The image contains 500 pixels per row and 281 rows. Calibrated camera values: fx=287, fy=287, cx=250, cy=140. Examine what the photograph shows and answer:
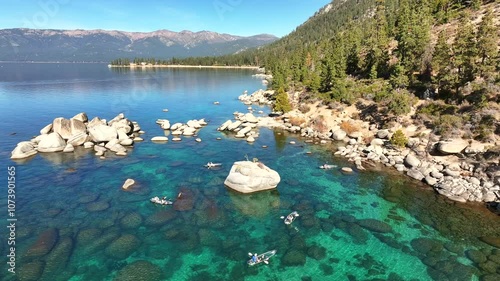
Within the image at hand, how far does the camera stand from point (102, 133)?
57.3m

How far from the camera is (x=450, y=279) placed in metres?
24.5

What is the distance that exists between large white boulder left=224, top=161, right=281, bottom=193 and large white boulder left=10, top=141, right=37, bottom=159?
36.8 m

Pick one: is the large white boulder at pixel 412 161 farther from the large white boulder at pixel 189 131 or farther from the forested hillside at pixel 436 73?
the large white boulder at pixel 189 131

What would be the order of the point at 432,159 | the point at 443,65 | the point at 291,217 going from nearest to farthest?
the point at 291,217 < the point at 432,159 < the point at 443,65

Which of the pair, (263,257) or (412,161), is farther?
A: (412,161)

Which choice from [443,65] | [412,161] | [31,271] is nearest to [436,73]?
[443,65]

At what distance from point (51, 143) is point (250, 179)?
3954 cm

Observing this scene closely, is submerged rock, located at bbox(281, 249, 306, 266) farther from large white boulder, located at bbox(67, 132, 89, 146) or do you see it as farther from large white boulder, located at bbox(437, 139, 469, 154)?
large white boulder, located at bbox(67, 132, 89, 146)

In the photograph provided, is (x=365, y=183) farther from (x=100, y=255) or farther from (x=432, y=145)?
(x=100, y=255)

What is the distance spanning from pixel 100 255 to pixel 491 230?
1594 inches

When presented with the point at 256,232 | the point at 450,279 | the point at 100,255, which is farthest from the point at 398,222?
the point at 100,255

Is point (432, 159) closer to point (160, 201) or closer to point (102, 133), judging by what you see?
point (160, 201)

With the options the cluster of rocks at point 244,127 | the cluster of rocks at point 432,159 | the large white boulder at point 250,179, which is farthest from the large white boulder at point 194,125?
the large white boulder at point 250,179

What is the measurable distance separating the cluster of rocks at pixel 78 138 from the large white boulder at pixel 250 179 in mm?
24923
